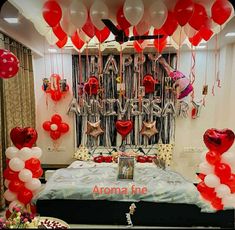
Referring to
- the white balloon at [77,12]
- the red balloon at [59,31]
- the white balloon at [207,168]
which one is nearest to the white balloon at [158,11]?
the white balloon at [77,12]

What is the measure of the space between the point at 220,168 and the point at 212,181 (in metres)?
0.15

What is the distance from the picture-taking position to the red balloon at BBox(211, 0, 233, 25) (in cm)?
179

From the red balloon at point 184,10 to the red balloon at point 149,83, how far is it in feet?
6.50

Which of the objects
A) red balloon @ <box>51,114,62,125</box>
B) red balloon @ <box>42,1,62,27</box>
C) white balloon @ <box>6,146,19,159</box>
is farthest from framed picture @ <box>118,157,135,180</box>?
red balloon @ <box>51,114,62,125</box>

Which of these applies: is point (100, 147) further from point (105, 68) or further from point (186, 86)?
point (186, 86)

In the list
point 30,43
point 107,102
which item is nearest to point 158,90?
point 107,102

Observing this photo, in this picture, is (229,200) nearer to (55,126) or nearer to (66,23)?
(66,23)

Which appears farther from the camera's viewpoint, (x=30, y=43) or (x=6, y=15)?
(x=30, y=43)

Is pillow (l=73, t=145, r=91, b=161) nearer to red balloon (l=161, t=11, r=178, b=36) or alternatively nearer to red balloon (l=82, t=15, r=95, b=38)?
red balloon (l=82, t=15, r=95, b=38)

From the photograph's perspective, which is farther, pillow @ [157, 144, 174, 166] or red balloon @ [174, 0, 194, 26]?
pillow @ [157, 144, 174, 166]

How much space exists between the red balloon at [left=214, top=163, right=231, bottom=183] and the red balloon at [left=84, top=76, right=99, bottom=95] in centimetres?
246

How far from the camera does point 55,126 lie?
13.0ft

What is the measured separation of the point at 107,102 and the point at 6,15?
2.19m

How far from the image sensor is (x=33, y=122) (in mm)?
3902
